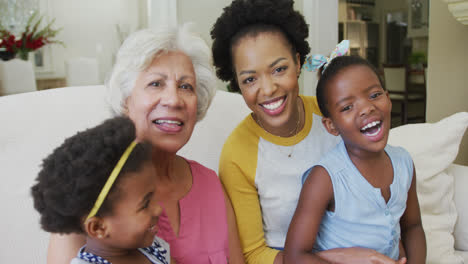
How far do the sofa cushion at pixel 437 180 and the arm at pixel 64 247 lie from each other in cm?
143

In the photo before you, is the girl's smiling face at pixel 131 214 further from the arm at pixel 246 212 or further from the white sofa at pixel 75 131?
the arm at pixel 246 212

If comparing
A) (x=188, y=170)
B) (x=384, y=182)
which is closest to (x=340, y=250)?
(x=384, y=182)

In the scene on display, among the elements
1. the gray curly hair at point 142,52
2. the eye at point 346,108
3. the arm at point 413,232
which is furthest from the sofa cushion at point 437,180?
the gray curly hair at point 142,52

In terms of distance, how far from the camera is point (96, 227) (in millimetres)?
922

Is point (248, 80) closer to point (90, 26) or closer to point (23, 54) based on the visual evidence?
point (23, 54)

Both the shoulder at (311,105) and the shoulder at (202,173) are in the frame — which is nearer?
the shoulder at (202,173)

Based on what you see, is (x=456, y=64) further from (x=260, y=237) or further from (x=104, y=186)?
(x=104, y=186)

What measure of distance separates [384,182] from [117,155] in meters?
0.88

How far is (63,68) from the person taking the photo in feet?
21.1

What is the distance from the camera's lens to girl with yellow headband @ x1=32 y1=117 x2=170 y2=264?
34.6 inches

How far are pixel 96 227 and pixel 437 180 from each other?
1541 millimetres

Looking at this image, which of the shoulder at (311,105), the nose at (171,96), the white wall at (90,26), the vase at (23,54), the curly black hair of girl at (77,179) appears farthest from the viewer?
the white wall at (90,26)

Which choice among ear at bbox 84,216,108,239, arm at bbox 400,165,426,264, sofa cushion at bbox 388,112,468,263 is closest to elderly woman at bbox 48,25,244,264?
ear at bbox 84,216,108,239

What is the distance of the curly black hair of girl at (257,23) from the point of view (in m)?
1.46
